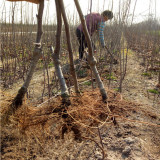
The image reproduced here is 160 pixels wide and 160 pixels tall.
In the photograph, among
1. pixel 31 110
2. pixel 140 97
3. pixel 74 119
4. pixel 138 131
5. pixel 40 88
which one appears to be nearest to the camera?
pixel 74 119

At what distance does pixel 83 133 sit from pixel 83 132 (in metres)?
0.17

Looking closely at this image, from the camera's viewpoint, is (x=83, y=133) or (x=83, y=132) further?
(x=83, y=133)

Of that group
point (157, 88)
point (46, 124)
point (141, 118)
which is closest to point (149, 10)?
point (157, 88)

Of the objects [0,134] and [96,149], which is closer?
[0,134]

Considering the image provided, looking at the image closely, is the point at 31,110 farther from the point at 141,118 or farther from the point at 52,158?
the point at 141,118

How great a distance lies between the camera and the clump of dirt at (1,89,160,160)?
85 centimetres

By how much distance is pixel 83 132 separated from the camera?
87 cm

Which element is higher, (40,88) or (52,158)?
(40,88)

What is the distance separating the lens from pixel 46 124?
2.79 feet

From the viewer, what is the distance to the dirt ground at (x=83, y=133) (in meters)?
0.85

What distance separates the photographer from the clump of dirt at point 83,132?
0.85 metres

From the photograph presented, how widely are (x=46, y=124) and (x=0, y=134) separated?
1.06 feet

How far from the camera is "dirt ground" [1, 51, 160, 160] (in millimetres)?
850

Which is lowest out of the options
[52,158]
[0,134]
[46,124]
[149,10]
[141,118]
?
[52,158]
